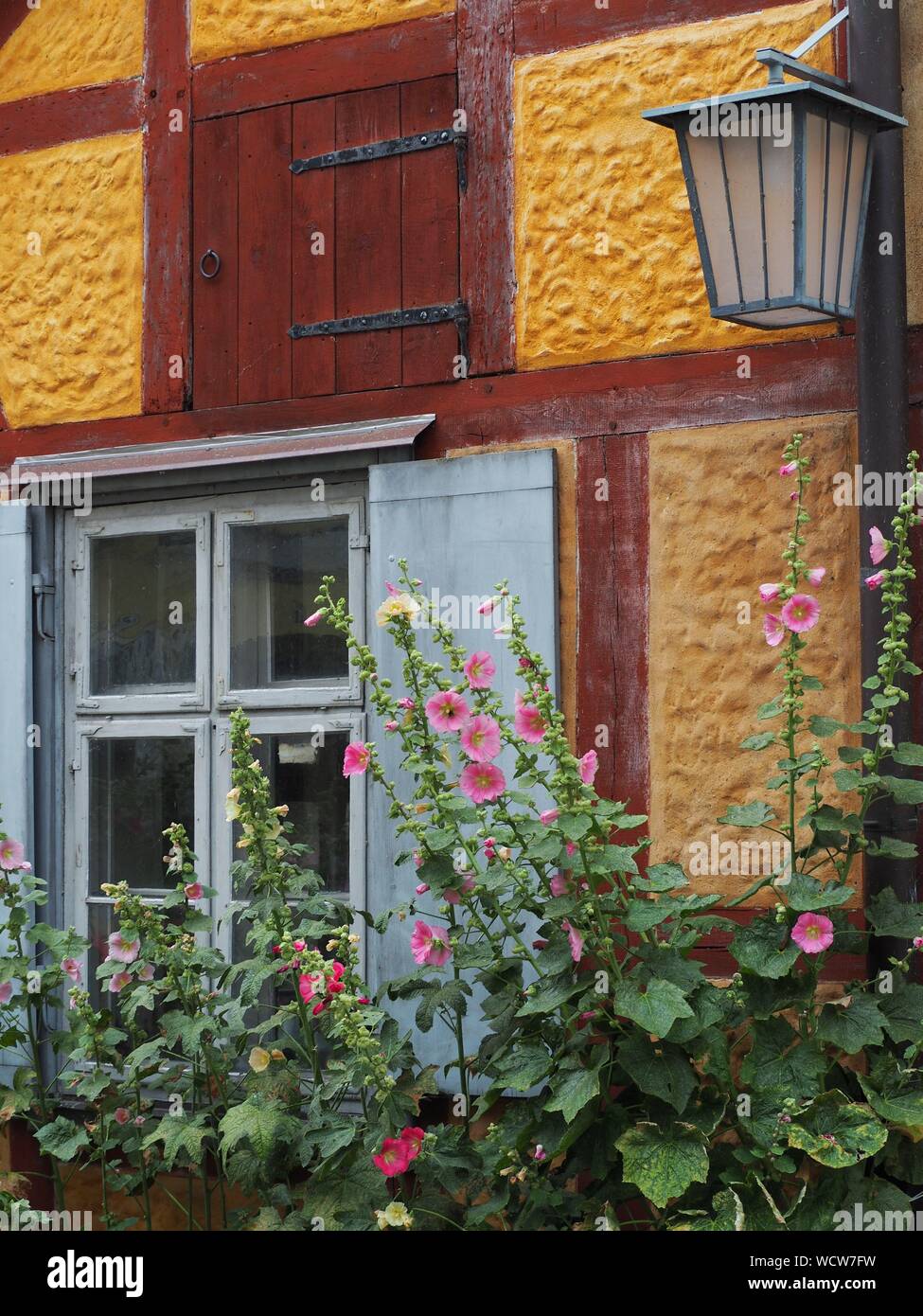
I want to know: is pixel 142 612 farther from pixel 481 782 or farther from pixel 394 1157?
pixel 394 1157

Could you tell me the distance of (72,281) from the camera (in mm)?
5066

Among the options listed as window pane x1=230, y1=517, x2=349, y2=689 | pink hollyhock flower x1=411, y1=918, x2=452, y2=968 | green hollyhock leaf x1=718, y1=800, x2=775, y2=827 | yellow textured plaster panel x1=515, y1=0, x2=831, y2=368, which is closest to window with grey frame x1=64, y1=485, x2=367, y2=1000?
window pane x1=230, y1=517, x2=349, y2=689

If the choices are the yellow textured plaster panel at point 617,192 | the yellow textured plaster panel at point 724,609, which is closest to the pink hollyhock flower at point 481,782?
the yellow textured plaster panel at point 724,609

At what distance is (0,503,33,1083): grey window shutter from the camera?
192 inches

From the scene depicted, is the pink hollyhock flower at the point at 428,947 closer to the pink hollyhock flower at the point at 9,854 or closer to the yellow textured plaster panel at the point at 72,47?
the pink hollyhock flower at the point at 9,854

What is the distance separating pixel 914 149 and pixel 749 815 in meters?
1.61

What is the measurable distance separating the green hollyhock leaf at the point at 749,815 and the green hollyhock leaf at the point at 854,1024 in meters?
0.36

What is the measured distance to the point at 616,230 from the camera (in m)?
4.20

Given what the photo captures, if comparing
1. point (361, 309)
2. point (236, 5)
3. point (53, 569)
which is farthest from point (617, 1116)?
point (236, 5)

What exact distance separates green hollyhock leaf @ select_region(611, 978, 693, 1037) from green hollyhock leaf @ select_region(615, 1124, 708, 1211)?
0.65ft

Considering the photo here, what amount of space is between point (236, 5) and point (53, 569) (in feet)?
5.59

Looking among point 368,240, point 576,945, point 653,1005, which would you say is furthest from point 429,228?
point 653,1005

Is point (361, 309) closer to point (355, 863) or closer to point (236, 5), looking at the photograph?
point (236, 5)

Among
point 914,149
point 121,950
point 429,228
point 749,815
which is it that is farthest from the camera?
point 429,228
